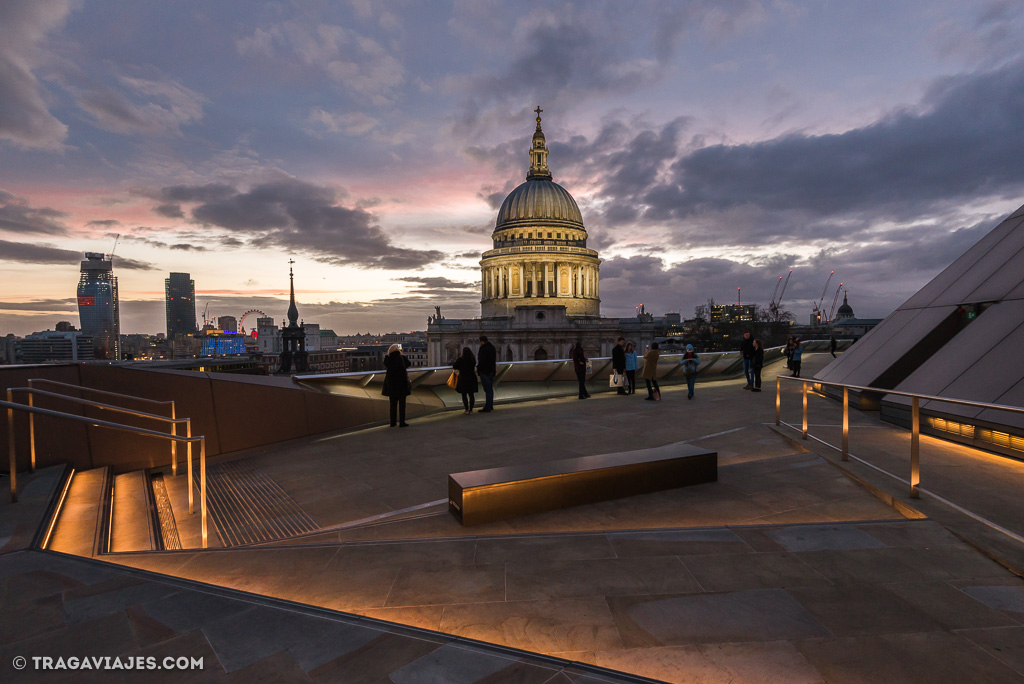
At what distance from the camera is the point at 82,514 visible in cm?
551

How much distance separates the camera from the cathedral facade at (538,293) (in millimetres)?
76375

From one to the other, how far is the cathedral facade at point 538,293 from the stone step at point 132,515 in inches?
2690

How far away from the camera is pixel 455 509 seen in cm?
531

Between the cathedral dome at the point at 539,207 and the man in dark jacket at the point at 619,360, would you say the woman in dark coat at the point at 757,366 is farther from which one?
the cathedral dome at the point at 539,207

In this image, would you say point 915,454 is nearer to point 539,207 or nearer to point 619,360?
point 619,360

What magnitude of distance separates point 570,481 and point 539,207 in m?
90.3

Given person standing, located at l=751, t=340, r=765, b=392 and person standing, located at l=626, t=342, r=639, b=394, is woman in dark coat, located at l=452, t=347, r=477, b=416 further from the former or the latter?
person standing, located at l=751, t=340, r=765, b=392

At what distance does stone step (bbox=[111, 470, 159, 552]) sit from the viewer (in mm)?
5391

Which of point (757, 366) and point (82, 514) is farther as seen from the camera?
point (757, 366)

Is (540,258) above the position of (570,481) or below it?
above

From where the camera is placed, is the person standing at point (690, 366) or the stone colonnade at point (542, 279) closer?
the person standing at point (690, 366)

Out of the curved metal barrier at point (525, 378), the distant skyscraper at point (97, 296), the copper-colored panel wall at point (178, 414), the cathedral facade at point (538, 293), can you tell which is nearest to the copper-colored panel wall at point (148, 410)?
the copper-colored panel wall at point (178, 414)

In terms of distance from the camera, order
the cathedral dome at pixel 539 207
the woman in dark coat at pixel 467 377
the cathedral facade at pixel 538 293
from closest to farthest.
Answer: the woman in dark coat at pixel 467 377 < the cathedral facade at pixel 538 293 < the cathedral dome at pixel 539 207

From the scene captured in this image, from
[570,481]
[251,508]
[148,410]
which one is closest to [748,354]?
[570,481]
